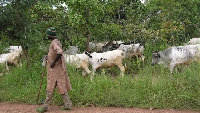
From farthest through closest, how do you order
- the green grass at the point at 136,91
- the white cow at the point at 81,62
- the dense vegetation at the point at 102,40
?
1. the white cow at the point at 81,62
2. the dense vegetation at the point at 102,40
3. the green grass at the point at 136,91

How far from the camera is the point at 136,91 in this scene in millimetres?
7070

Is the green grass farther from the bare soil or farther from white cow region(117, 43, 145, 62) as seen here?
white cow region(117, 43, 145, 62)

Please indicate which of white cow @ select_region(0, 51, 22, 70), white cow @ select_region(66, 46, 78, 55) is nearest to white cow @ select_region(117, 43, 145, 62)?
white cow @ select_region(66, 46, 78, 55)

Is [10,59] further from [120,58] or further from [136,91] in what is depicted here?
[136,91]

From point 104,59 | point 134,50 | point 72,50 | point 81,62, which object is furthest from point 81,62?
point 134,50

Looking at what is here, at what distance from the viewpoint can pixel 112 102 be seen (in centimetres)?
693

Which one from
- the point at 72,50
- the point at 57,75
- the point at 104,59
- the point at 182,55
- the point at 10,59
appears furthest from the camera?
the point at 10,59

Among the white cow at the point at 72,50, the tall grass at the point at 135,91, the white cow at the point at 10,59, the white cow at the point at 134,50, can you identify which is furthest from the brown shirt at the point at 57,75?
the white cow at the point at 134,50

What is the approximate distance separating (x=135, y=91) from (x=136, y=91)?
0.08 ft

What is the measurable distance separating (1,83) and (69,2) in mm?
3217

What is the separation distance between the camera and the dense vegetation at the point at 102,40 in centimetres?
691

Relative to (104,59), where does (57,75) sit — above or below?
below

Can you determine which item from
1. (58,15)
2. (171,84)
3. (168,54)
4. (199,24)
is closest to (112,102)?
(171,84)

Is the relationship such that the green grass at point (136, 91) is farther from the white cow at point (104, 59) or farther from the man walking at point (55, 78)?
the white cow at point (104, 59)
